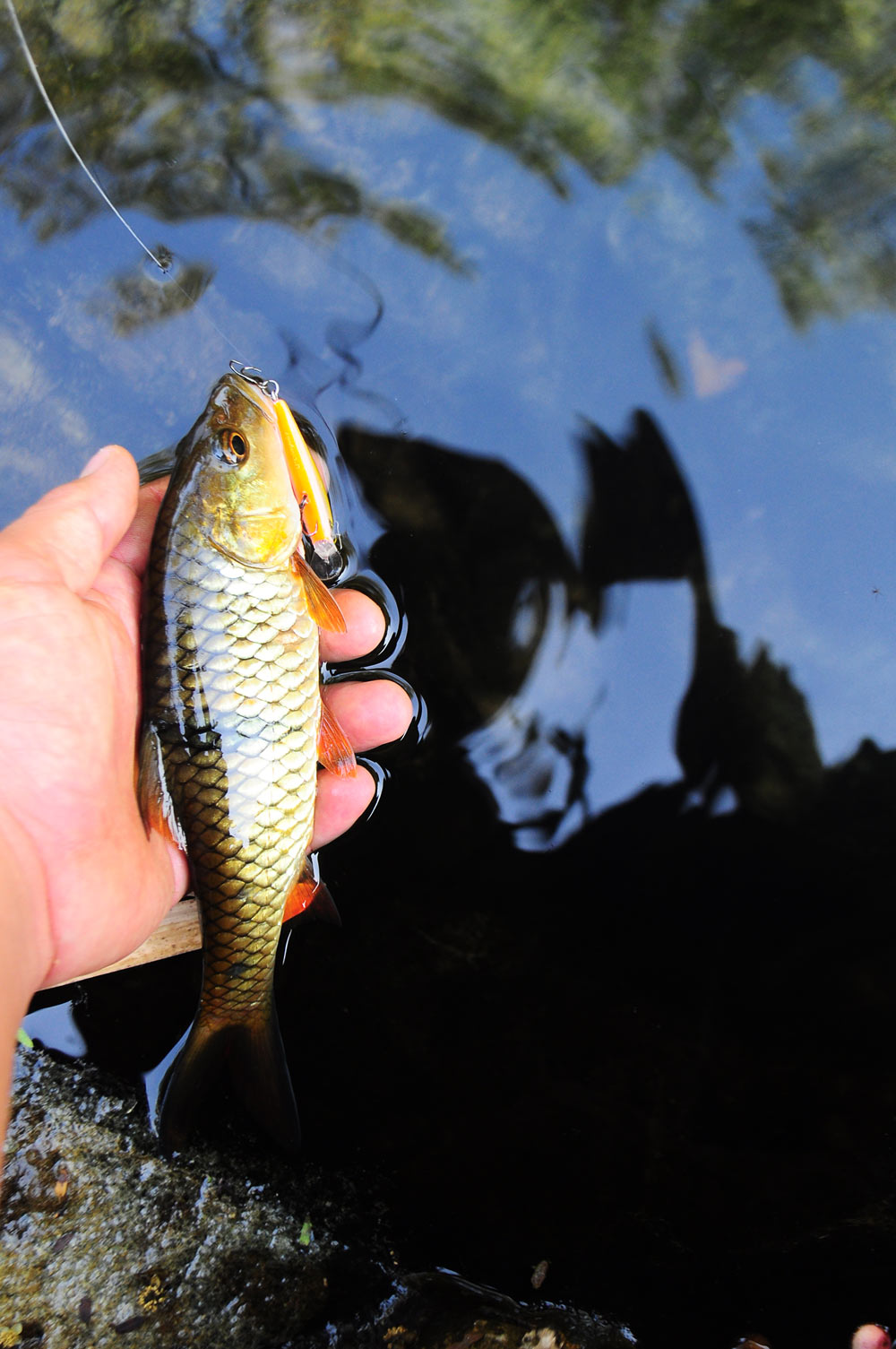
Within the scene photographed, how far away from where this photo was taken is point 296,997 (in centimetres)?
270

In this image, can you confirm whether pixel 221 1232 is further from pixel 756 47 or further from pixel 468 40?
pixel 756 47

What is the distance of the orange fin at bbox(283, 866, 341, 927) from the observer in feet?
7.98

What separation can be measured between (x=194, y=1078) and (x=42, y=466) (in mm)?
2215

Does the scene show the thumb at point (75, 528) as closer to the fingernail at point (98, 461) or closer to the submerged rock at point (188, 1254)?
the fingernail at point (98, 461)

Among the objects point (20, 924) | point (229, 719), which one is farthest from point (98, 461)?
point (20, 924)

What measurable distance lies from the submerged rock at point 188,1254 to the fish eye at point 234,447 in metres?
2.15

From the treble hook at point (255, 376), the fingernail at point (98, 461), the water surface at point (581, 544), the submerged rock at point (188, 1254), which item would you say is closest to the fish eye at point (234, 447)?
the fingernail at point (98, 461)

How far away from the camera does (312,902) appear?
2467mm

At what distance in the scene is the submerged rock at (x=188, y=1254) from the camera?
7.32 feet

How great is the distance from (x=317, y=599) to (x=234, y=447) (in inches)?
18.4

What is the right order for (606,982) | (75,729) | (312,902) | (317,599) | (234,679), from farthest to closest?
(606,982), (312,902), (317,599), (234,679), (75,729)

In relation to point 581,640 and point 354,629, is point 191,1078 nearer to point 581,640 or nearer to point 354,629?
point 354,629

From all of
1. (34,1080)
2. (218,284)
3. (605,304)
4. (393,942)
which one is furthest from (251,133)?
(34,1080)

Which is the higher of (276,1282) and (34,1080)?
(34,1080)
